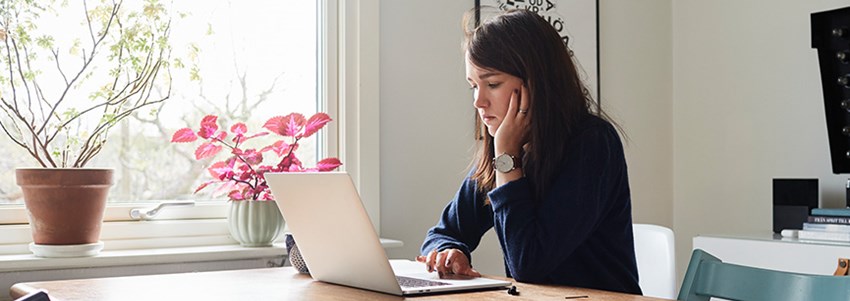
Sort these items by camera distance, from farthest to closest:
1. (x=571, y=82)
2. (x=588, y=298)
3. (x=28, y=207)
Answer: (x=28, y=207), (x=571, y=82), (x=588, y=298)

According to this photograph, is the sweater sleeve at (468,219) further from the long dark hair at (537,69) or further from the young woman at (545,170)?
the long dark hair at (537,69)

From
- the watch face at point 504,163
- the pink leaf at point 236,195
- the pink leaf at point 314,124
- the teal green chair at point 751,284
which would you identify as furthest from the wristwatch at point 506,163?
the pink leaf at point 236,195

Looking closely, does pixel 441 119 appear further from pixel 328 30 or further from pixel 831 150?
pixel 831 150

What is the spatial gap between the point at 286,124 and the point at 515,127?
0.74m

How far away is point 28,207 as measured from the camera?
7.07 ft

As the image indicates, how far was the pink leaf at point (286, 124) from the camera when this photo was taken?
7.91ft

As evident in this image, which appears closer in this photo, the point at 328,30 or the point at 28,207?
the point at 28,207

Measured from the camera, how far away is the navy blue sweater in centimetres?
176

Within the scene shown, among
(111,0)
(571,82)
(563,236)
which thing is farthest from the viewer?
(111,0)

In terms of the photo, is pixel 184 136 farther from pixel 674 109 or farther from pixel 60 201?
pixel 674 109

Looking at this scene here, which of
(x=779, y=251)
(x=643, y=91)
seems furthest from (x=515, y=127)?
(x=643, y=91)

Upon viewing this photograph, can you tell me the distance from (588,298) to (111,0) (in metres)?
1.53

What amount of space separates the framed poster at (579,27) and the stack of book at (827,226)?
32.6 inches

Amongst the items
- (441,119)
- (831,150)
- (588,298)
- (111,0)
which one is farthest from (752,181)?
(111,0)
